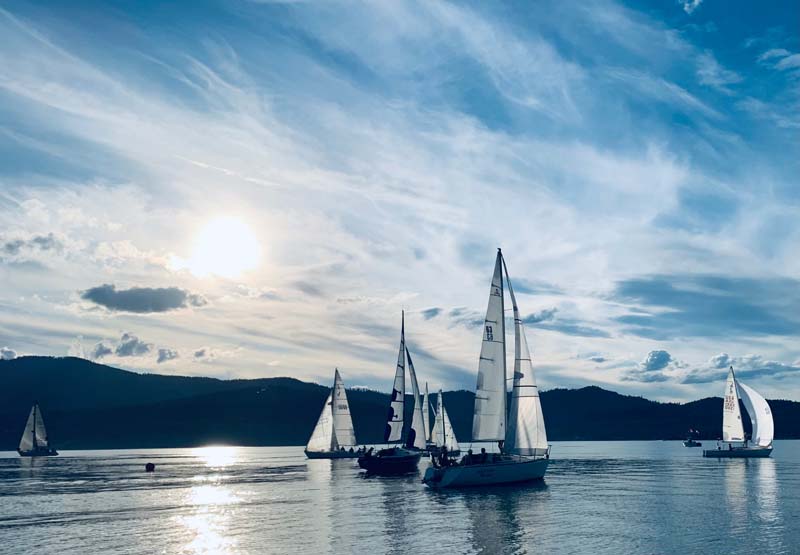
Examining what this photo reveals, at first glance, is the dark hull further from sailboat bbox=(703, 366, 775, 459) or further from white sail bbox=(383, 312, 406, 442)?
sailboat bbox=(703, 366, 775, 459)

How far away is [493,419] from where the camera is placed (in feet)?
202

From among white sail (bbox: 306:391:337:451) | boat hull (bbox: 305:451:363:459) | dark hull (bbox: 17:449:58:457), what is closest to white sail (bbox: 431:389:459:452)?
boat hull (bbox: 305:451:363:459)

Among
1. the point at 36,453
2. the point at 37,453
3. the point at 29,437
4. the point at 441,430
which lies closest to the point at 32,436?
the point at 29,437

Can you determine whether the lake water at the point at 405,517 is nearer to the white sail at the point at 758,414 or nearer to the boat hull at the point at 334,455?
the white sail at the point at 758,414

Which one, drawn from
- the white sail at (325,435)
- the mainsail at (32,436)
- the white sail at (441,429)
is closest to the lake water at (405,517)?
the white sail at (441,429)

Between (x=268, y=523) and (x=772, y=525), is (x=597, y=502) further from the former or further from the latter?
(x=268, y=523)

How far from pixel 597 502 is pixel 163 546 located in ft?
104

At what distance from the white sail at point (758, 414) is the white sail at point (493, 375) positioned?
2569 inches

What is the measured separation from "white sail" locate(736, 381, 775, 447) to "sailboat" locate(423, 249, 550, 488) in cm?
6227

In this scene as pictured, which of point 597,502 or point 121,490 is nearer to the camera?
point 597,502

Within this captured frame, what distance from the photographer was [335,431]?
403 feet

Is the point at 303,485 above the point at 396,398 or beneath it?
beneath

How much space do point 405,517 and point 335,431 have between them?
3062 inches

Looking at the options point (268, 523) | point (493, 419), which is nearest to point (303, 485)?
point (493, 419)
